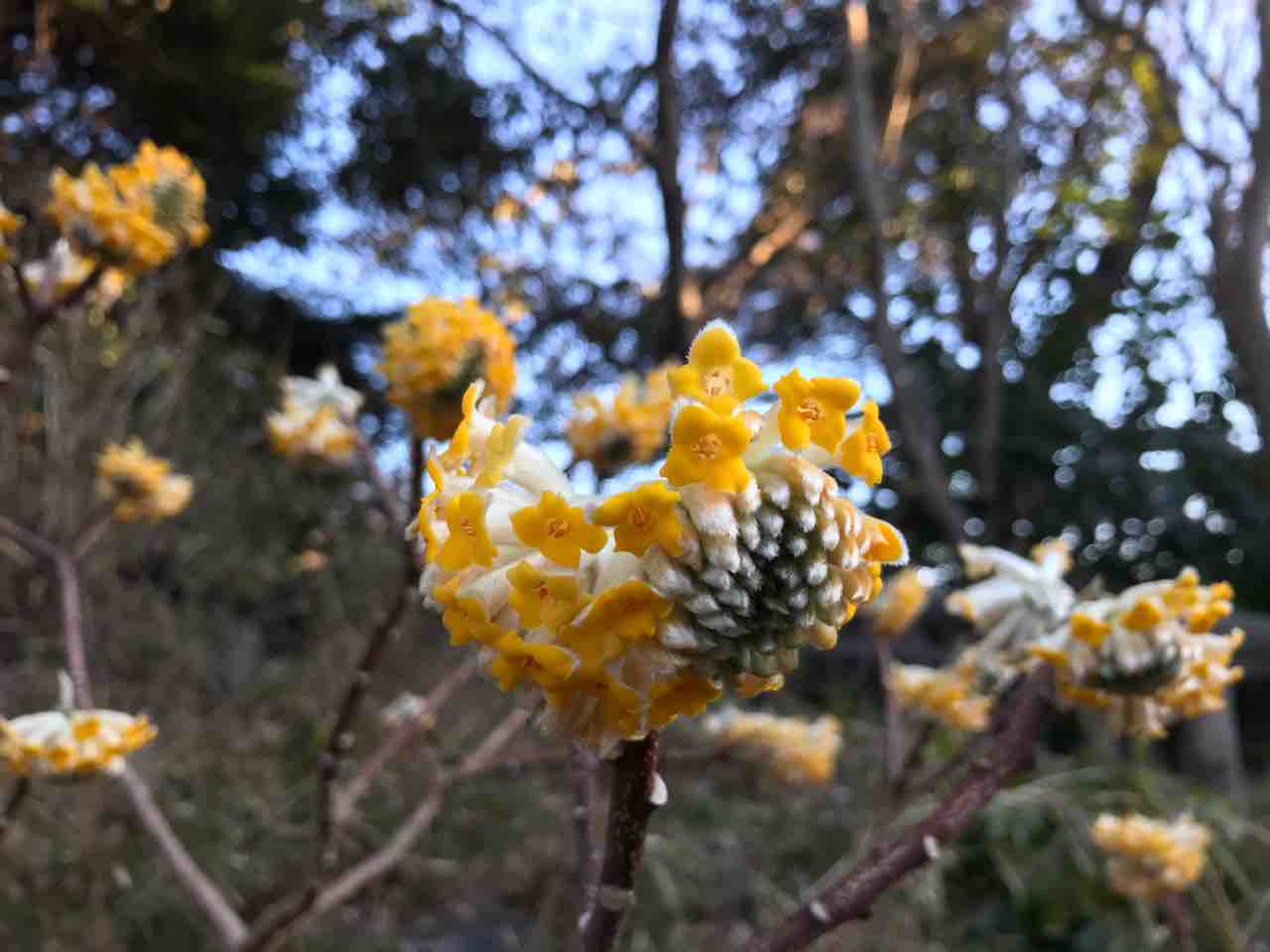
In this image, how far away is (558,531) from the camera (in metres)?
0.41

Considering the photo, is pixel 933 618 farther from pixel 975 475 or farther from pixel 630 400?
pixel 630 400

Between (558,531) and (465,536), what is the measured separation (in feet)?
0.14

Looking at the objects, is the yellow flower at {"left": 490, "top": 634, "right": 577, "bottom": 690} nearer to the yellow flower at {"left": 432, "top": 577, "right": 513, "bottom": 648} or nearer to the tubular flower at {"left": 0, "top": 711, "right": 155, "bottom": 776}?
the yellow flower at {"left": 432, "top": 577, "right": 513, "bottom": 648}

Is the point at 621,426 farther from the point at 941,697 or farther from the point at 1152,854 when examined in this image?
the point at 1152,854

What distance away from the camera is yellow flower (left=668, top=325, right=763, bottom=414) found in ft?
1.35

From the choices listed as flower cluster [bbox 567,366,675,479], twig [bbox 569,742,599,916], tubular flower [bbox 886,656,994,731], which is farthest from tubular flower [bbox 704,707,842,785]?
twig [bbox 569,742,599,916]

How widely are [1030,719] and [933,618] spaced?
426 cm

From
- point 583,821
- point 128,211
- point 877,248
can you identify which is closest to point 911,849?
point 583,821

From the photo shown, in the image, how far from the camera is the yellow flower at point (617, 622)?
1.26 feet

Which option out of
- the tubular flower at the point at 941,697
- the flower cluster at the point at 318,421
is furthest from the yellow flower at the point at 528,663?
the tubular flower at the point at 941,697

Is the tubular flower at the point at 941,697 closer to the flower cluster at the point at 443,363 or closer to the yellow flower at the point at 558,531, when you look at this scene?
the flower cluster at the point at 443,363

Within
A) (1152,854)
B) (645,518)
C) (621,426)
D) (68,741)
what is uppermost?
(621,426)

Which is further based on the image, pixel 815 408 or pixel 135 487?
pixel 135 487

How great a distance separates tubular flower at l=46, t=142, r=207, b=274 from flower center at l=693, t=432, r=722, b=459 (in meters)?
1.10
